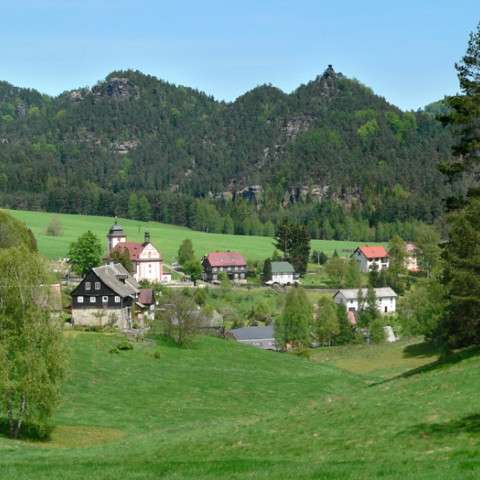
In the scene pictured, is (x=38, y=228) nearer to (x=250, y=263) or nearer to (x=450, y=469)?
(x=250, y=263)

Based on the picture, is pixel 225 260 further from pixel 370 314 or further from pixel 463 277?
pixel 463 277

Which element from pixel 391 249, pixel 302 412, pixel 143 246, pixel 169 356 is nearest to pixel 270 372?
pixel 169 356

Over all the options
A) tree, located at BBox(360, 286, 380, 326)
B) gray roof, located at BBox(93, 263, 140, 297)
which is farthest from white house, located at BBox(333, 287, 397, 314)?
Result: gray roof, located at BBox(93, 263, 140, 297)

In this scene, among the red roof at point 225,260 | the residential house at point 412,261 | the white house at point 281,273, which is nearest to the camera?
the white house at point 281,273

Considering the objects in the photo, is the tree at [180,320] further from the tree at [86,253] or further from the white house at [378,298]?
the white house at [378,298]

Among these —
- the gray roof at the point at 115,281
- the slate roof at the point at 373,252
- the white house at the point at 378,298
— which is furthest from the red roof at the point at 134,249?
the gray roof at the point at 115,281

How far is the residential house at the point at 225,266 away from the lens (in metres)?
142

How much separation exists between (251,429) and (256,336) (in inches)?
2453

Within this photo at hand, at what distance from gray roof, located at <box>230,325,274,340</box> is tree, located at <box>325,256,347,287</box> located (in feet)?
141

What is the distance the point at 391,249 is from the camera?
142375 mm

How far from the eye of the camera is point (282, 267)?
5413 inches

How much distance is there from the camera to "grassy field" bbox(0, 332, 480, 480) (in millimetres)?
18203

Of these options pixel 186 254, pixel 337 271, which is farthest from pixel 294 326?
pixel 186 254

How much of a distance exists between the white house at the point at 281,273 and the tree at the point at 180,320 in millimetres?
73633
